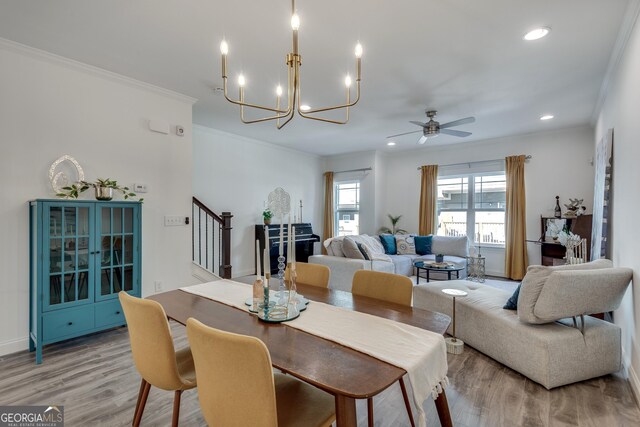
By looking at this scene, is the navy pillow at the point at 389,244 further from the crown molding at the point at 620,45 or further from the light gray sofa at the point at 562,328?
the crown molding at the point at 620,45

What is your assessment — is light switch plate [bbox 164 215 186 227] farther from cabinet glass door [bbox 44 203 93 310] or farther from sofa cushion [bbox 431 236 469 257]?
sofa cushion [bbox 431 236 469 257]

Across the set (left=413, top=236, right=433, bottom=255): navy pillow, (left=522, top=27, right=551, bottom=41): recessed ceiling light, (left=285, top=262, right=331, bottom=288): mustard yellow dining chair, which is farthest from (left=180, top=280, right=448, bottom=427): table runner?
(left=413, top=236, right=433, bottom=255): navy pillow

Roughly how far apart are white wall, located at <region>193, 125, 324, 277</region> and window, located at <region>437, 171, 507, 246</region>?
3208mm

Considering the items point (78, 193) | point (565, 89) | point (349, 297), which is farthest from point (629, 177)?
point (78, 193)

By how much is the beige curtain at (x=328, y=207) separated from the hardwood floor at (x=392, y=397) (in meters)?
5.01

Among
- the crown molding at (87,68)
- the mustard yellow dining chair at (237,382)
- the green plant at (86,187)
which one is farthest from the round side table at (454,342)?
the crown molding at (87,68)

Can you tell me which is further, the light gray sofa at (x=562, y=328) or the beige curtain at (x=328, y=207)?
the beige curtain at (x=328, y=207)

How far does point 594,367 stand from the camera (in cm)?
224

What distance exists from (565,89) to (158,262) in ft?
16.6

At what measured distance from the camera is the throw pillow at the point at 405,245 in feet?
19.7

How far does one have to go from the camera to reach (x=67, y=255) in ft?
8.75

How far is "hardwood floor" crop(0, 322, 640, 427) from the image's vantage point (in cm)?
184

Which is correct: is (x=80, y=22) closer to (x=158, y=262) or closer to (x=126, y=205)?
(x=126, y=205)

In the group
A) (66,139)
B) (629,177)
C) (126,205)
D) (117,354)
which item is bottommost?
(117,354)
